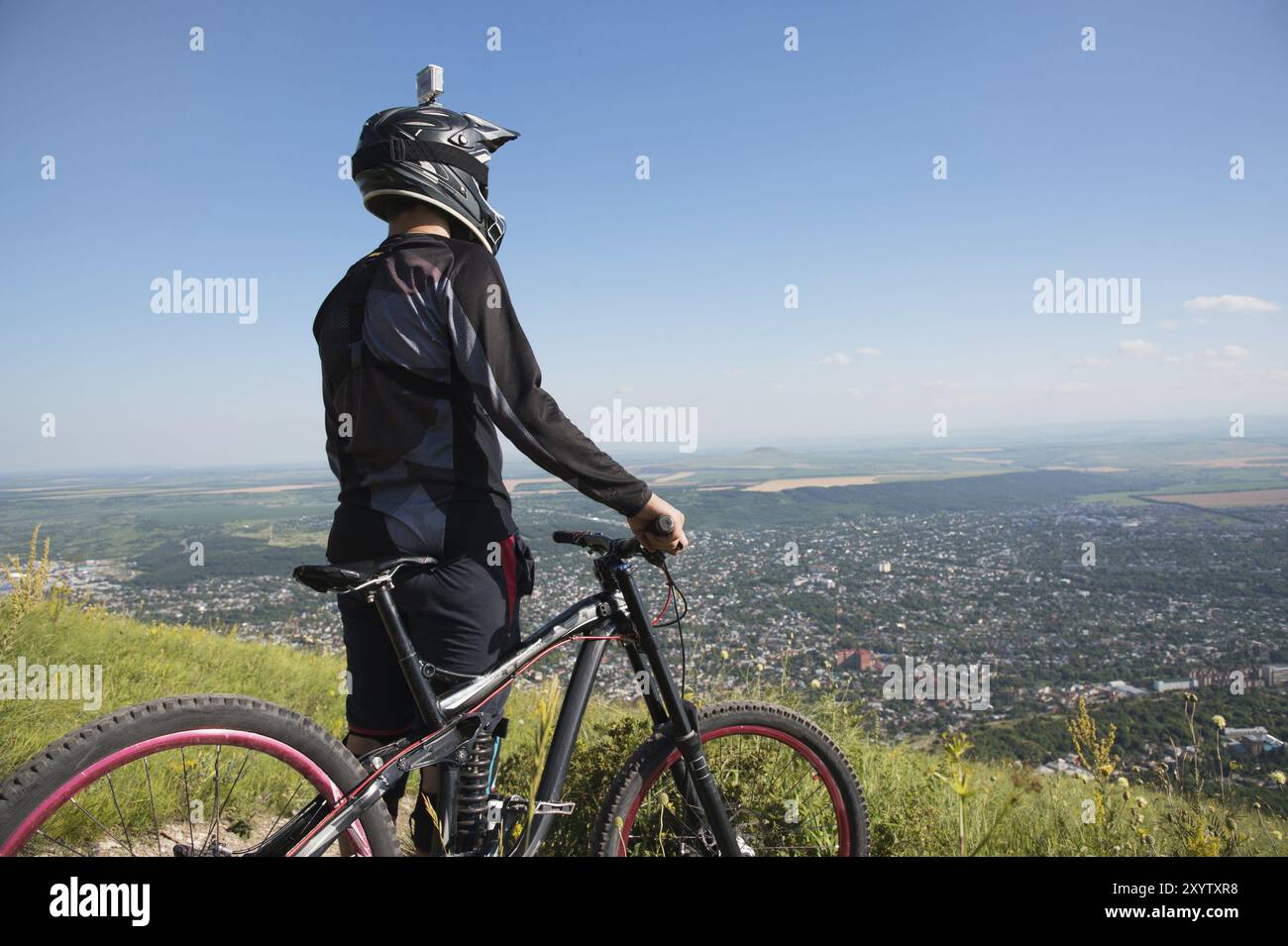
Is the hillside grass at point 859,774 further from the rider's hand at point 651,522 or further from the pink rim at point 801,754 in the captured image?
the rider's hand at point 651,522

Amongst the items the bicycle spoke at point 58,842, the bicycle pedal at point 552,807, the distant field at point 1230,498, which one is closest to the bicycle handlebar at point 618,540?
the bicycle pedal at point 552,807

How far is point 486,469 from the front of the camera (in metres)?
2.06

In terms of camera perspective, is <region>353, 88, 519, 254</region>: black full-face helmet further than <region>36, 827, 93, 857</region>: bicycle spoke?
Yes

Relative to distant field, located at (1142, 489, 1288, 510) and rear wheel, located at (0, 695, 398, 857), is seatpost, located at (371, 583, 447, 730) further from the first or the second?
distant field, located at (1142, 489, 1288, 510)

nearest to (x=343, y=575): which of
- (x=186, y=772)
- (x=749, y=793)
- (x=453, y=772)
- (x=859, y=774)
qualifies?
(x=186, y=772)

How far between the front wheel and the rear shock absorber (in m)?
0.39

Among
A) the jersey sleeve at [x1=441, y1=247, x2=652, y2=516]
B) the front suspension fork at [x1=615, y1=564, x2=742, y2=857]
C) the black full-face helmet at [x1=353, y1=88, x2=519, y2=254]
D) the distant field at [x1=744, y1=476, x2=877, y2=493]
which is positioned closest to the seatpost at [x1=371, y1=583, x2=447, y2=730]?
the jersey sleeve at [x1=441, y1=247, x2=652, y2=516]

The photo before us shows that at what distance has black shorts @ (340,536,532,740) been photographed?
195 cm

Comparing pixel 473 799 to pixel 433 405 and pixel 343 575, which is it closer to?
pixel 343 575

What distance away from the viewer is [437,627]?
6.44ft

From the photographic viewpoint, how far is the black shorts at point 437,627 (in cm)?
195

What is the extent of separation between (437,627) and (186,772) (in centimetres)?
68

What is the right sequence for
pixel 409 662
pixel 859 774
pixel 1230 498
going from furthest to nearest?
pixel 1230 498, pixel 859 774, pixel 409 662
